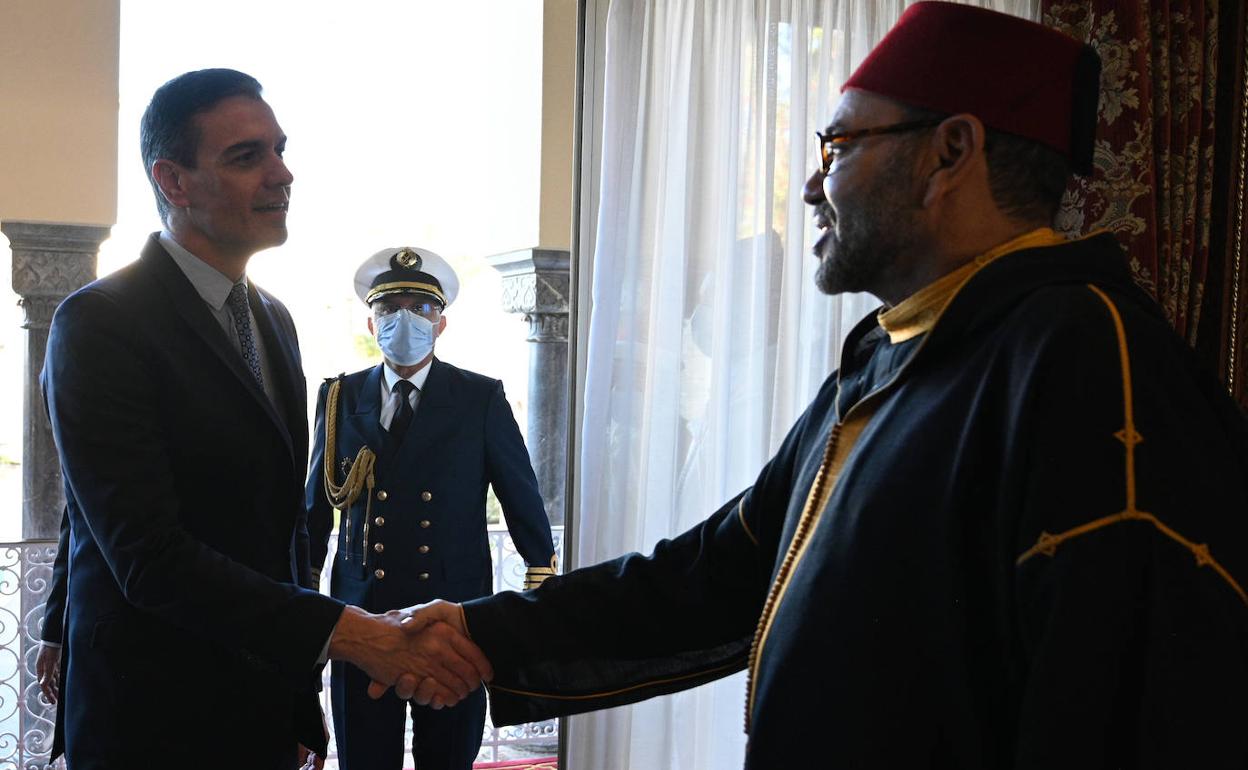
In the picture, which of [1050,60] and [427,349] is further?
[427,349]

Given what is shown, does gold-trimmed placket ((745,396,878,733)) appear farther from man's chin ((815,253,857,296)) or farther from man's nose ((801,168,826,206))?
man's nose ((801,168,826,206))

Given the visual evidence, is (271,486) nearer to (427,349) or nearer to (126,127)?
(427,349)

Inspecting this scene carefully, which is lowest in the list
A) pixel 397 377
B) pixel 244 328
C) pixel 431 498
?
pixel 431 498

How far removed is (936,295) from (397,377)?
2090 millimetres

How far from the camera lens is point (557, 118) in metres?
4.59

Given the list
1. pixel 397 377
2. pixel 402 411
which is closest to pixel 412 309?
pixel 397 377

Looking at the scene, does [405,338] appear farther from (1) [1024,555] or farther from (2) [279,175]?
(1) [1024,555]

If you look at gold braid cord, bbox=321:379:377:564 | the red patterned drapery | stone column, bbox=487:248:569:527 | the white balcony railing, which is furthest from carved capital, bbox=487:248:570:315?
the red patterned drapery

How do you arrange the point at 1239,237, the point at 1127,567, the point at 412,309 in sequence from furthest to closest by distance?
the point at 1239,237
the point at 412,309
the point at 1127,567

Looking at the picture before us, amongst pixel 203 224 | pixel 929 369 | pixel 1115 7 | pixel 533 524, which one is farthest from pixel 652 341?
pixel 929 369

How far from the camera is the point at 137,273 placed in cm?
179

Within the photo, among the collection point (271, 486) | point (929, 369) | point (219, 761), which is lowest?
point (219, 761)

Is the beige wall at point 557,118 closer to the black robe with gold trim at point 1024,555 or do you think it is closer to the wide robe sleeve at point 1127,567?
the black robe with gold trim at point 1024,555

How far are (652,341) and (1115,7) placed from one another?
1.64m
